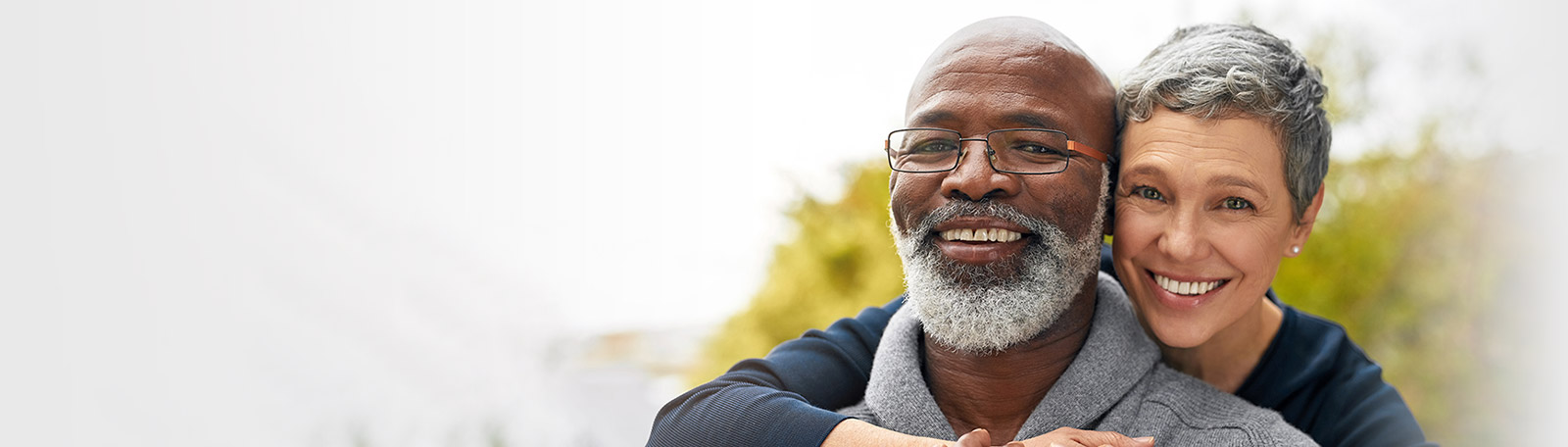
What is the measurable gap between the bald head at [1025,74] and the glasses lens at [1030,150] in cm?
4

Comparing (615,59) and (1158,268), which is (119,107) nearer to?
(615,59)

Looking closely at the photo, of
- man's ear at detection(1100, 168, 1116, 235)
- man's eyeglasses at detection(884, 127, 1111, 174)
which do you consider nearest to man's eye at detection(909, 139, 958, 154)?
man's eyeglasses at detection(884, 127, 1111, 174)

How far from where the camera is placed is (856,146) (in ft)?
26.5

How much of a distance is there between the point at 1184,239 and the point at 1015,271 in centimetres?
34

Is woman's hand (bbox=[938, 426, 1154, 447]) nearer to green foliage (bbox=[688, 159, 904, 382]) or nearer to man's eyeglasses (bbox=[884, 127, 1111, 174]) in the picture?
man's eyeglasses (bbox=[884, 127, 1111, 174])

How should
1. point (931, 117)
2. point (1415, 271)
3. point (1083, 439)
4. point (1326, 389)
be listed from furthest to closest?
1. point (1415, 271)
2. point (1326, 389)
3. point (931, 117)
4. point (1083, 439)

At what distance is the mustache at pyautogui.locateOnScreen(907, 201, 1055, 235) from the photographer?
7.18 ft

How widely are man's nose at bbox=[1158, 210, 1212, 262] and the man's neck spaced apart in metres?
0.22

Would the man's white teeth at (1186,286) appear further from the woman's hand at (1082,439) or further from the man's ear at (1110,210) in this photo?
the woman's hand at (1082,439)

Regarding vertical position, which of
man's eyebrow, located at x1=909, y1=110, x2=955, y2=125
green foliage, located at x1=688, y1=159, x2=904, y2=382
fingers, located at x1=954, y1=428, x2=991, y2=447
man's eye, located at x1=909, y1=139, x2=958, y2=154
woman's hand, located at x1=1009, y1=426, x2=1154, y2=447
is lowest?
woman's hand, located at x1=1009, y1=426, x2=1154, y2=447

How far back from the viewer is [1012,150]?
7.27 feet

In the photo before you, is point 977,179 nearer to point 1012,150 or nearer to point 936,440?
point 1012,150

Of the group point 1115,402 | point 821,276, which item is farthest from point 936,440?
point 821,276

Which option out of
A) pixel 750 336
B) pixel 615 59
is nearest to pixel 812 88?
pixel 615 59
